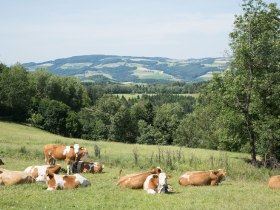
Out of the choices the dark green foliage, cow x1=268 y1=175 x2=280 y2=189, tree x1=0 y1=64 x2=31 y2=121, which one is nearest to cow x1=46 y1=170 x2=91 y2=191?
cow x1=268 y1=175 x2=280 y2=189

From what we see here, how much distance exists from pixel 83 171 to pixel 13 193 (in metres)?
8.14

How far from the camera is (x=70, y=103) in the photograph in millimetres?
123375

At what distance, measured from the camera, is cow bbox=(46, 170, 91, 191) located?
16.0 meters

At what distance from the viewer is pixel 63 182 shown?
16.3 metres

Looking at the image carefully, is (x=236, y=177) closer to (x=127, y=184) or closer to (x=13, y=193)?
(x=127, y=184)

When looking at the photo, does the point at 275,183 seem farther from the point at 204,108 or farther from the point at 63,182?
the point at 204,108

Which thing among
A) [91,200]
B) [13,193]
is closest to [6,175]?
[13,193]

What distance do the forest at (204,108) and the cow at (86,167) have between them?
12349 mm

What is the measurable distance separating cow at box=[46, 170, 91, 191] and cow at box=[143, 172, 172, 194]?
2.82 metres

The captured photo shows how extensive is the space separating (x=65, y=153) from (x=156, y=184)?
8369 mm

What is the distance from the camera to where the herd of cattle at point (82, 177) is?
1627 cm

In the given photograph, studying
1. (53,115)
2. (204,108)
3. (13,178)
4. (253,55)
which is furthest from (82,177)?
(53,115)

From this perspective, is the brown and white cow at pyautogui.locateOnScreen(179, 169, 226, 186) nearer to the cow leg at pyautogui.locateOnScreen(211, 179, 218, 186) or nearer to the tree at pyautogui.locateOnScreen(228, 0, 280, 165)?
the cow leg at pyautogui.locateOnScreen(211, 179, 218, 186)

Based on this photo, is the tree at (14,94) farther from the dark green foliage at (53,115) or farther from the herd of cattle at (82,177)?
the herd of cattle at (82,177)
